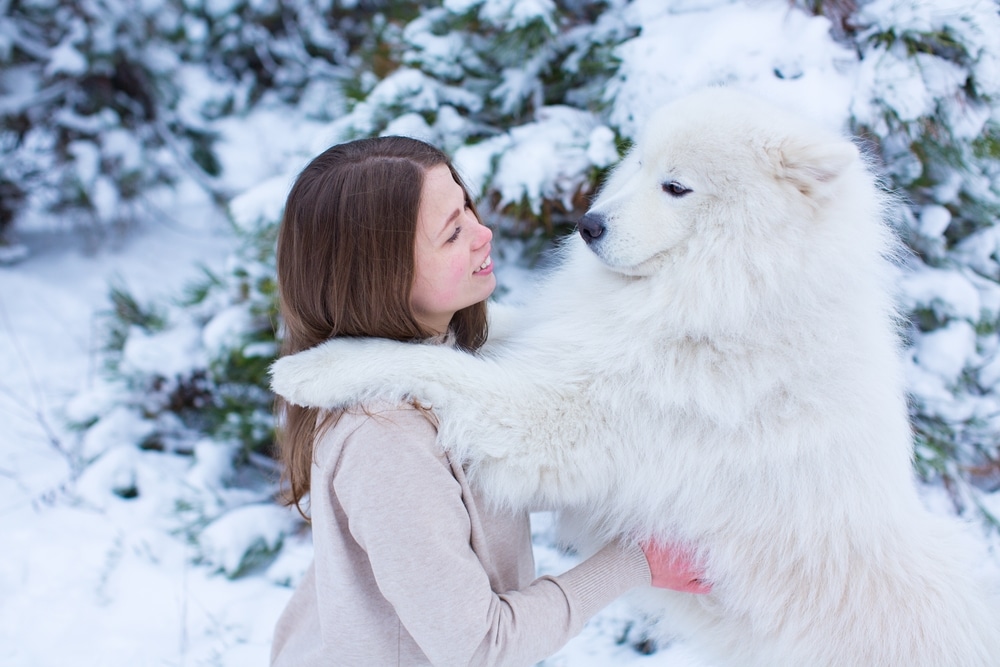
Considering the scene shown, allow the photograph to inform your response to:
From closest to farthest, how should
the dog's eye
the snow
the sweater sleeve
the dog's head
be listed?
1. the sweater sleeve
2. the dog's head
3. the dog's eye
4. the snow

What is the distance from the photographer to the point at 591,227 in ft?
6.10

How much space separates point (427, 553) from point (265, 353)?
2.62 meters

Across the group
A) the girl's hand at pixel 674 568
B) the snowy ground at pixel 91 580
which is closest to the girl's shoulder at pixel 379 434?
the girl's hand at pixel 674 568

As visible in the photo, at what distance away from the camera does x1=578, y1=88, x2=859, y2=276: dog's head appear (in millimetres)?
1719

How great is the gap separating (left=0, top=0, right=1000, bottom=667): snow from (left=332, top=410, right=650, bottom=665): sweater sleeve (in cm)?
106

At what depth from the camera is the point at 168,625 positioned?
3.06 meters

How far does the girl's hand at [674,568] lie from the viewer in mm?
1735

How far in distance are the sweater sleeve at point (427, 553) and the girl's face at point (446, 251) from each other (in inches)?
12.7

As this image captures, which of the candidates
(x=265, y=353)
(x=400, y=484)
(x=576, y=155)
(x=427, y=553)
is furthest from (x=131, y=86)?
(x=427, y=553)

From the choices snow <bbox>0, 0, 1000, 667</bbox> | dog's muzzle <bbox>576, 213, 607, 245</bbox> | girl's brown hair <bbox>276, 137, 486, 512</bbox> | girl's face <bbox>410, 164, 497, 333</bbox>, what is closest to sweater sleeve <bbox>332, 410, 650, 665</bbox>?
girl's brown hair <bbox>276, 137, 486, 512</bbox>

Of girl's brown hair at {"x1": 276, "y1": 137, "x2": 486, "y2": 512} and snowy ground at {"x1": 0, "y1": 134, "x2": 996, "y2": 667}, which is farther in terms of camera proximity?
snowy ground at {"x1": 0, "y1": 134, "x2": 996, "y2": 667}

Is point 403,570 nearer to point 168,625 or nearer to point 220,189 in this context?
point 168,625

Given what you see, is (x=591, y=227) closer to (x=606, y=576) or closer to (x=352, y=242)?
(x=352, y=242)

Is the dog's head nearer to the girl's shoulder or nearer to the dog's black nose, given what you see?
the dog's black nose
